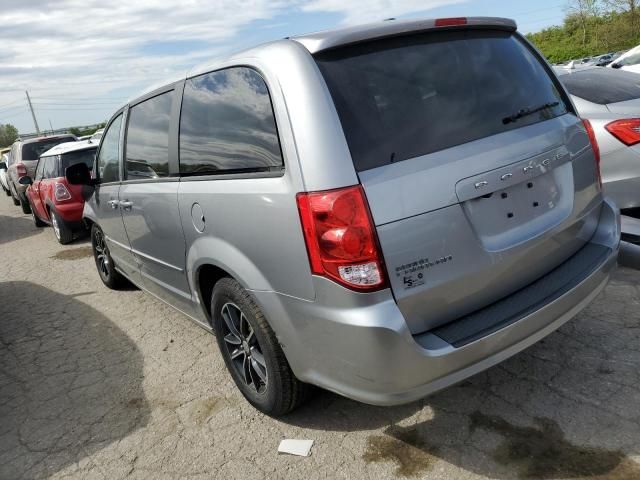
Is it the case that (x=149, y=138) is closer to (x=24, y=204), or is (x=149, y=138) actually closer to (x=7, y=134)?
(x=24, y=204)

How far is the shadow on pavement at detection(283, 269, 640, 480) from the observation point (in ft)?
7.84

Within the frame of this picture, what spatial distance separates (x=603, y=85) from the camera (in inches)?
201

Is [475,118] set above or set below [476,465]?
above

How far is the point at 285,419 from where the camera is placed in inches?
118

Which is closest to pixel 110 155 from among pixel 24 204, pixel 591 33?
pixel 24 204

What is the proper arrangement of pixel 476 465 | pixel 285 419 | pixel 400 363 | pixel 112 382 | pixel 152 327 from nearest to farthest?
pixel 400 363, pixel 476 465, pixel 285 419, pixel 112 382, pixel 152 327

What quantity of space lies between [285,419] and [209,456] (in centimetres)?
45

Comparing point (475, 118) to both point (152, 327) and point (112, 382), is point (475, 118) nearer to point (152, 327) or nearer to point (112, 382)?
point (112, 382)

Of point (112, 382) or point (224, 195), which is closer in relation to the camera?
point (224, 195)

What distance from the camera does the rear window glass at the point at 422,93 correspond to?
7.30 ft

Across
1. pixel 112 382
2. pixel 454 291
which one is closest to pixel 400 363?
pixel 454 291

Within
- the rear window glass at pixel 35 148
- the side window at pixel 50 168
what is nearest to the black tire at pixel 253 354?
the side window at pixel 50 168

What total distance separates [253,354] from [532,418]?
1.46m

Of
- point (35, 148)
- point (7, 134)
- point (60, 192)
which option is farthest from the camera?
point (7, 134)
